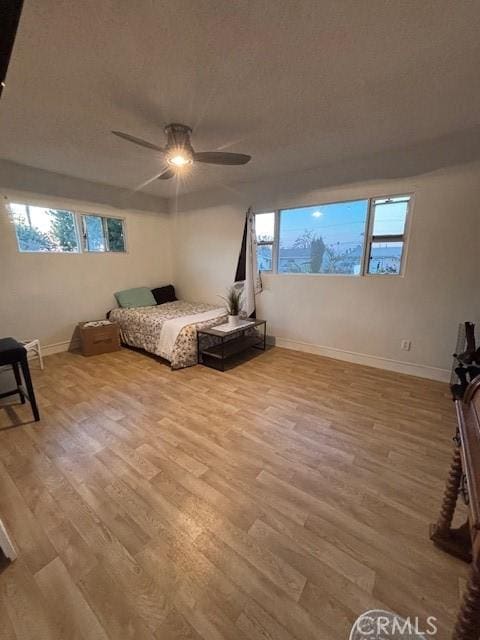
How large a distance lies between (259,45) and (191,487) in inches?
102

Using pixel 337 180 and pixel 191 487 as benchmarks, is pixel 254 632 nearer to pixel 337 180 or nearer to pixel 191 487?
pixel 191 487

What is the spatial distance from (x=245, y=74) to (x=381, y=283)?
2.47 metres

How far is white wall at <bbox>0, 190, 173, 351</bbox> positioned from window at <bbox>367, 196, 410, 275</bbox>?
3.62 m

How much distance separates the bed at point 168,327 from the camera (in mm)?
3197

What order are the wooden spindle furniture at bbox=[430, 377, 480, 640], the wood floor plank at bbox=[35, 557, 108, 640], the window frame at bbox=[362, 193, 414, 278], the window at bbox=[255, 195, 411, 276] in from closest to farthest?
the wooden spindle furniture at bbox=[430, 377, 480, 640] → the wood floor plank at bbox=[35, 557, 108, 640] → the window frame at bbox=[362, 193, 414, 278] → the window at bbox=[255, 195, 411, 276]

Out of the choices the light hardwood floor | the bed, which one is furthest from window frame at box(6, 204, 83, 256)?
the light hardwood floor

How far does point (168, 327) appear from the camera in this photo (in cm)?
331

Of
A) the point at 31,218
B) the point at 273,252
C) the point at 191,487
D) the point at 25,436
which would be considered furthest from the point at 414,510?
the point at 31,218

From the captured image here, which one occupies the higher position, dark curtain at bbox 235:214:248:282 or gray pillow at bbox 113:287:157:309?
dark curtain at bbox 235:214:248:282

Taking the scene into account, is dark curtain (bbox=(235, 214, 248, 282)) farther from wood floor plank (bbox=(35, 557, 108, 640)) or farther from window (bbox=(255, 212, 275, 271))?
wood floor plank (bbox=(35, 557, 108, 640))

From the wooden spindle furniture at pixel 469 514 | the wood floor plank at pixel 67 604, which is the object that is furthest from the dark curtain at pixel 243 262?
the wood floor plank at pixel 67 604

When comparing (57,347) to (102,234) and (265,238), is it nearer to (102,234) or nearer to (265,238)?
(102,234)

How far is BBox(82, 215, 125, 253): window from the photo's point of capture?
3.93 m

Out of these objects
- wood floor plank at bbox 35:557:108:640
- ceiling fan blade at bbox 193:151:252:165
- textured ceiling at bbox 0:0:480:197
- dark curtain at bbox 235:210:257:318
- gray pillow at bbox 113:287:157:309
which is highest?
textured ceiling at bbox 0:0:480:197
